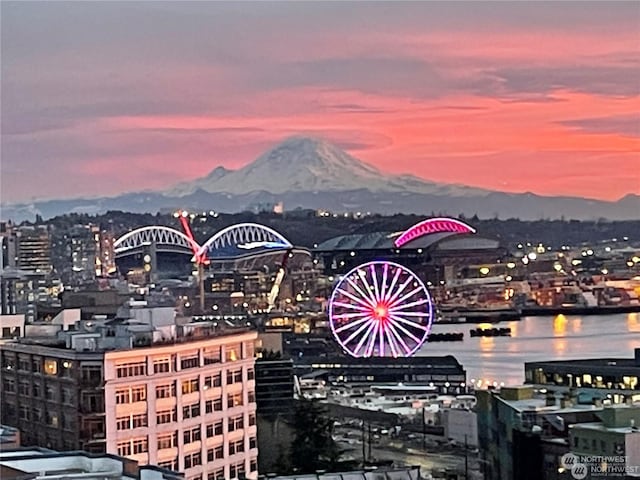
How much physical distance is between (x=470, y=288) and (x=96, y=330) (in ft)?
55.0

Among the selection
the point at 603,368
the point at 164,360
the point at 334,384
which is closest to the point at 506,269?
the point at 334,384

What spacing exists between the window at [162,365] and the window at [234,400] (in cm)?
24

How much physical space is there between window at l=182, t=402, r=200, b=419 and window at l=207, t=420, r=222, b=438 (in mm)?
59

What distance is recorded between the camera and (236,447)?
429 centimetres

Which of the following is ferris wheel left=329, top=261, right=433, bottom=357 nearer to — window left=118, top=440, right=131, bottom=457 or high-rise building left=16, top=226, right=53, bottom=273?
window left=118, top=440, right=131, bottom=457

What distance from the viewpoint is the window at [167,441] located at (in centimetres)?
404

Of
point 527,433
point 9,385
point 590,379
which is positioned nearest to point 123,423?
point 9,385

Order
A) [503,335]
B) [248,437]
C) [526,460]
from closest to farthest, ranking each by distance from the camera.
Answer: [526,460], [248,437], [503,335]

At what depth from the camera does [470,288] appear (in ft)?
68.8

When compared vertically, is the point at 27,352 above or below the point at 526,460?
above

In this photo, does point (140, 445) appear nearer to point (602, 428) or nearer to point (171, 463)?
point (171, 463)

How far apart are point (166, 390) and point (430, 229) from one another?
16.9m

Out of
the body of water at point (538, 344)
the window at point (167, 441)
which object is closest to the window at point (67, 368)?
the window at point (167, 441)

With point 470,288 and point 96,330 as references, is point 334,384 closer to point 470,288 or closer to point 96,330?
point 96,330
